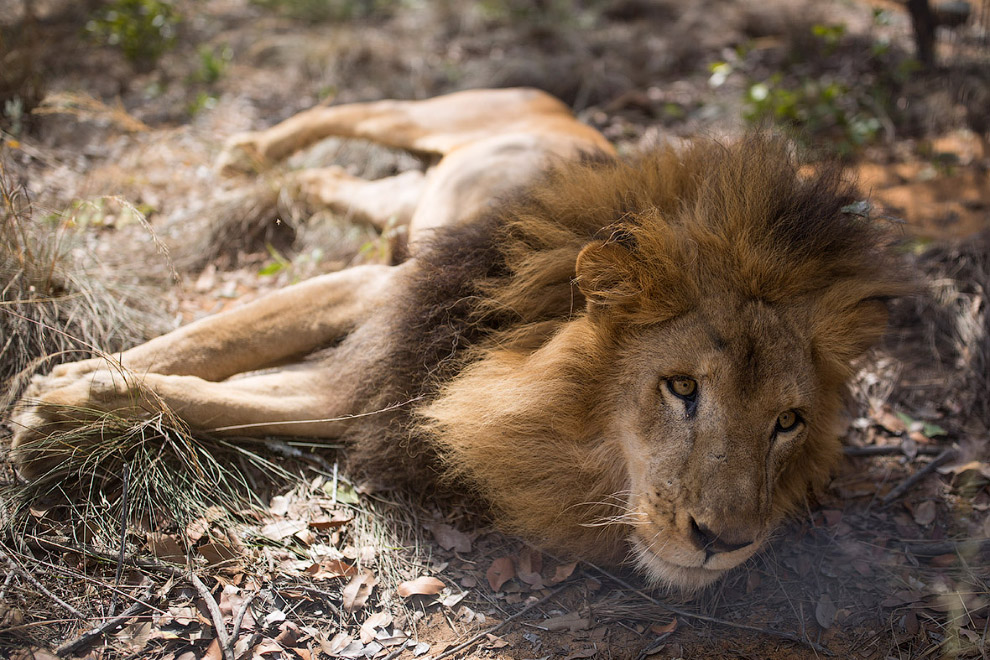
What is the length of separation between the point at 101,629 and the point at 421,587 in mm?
1075

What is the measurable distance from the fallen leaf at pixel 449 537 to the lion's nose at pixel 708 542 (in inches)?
40.8

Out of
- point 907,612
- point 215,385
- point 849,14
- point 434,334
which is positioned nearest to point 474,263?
point 434,334

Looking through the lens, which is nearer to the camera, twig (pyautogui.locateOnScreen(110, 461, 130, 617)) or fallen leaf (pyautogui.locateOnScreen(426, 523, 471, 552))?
twig (pyautogui.locateOnScreen(110, 461, 130, 617))

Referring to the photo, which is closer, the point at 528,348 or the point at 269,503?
the point at 528,348

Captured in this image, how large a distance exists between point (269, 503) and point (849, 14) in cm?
871

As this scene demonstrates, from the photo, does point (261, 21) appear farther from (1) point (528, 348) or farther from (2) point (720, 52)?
(1) point (528, 348)

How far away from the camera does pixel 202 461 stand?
9.89ft

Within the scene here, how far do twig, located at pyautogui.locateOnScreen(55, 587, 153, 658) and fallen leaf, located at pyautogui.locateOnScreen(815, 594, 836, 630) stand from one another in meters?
2.41

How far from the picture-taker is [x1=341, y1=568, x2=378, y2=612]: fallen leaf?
2756 millimetres

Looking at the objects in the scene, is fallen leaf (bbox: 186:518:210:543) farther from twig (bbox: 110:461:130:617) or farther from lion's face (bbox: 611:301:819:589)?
lion's face (bbox: 611:301:819:589)

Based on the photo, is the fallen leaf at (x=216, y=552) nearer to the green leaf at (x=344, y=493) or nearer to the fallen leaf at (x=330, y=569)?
the fallen leaf at (x=330, y=569)

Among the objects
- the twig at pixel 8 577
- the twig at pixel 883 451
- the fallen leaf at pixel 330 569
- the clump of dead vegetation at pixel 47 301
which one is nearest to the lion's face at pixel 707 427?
the fallen leaf at pixel 330 569

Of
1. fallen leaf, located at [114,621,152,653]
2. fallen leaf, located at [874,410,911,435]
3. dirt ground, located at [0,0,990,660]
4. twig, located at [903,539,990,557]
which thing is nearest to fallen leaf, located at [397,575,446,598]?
dirt ground, located at [0,0,990,660]

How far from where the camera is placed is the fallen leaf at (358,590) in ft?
9.04
